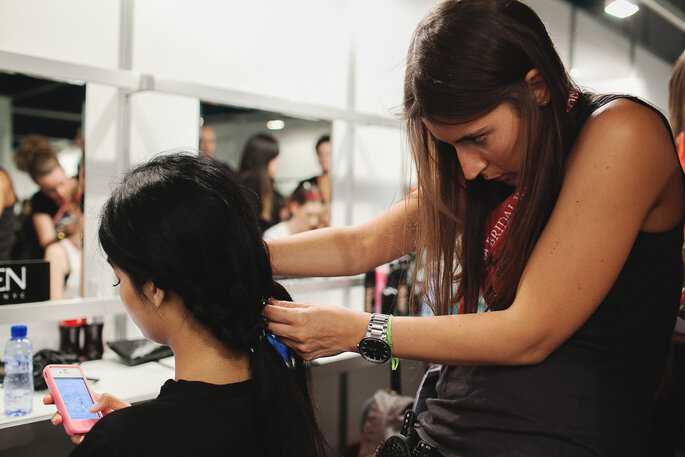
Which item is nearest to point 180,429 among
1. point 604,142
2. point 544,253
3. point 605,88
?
point 544,253

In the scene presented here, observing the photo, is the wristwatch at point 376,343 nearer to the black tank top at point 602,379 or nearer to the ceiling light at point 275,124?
the black tank top at point 602,379

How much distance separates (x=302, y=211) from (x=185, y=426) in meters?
1.84

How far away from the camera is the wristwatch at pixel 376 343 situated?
1077 millimetres

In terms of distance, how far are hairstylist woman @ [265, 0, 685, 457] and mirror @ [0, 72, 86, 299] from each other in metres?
1.23

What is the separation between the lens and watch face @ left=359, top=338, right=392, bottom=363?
3.53 feet

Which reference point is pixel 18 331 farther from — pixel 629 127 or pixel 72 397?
pixel 629 127

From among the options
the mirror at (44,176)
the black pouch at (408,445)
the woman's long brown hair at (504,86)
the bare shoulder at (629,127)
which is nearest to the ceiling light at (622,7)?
the woman's long brown hair at (504,86)

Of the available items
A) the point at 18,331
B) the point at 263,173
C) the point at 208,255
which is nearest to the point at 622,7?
the point at 263,173

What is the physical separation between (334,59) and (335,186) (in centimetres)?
65

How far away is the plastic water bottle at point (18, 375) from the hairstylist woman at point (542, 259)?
0.85m

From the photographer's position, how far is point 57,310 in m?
1.95

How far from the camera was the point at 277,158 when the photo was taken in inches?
102

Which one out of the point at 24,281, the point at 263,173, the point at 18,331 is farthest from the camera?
the point at 263,173

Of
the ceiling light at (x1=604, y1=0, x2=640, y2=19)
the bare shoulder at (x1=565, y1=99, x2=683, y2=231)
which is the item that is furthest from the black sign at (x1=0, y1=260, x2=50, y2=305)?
the ceiling light at (x1=604, y1=0, x2=640, y2=19)
